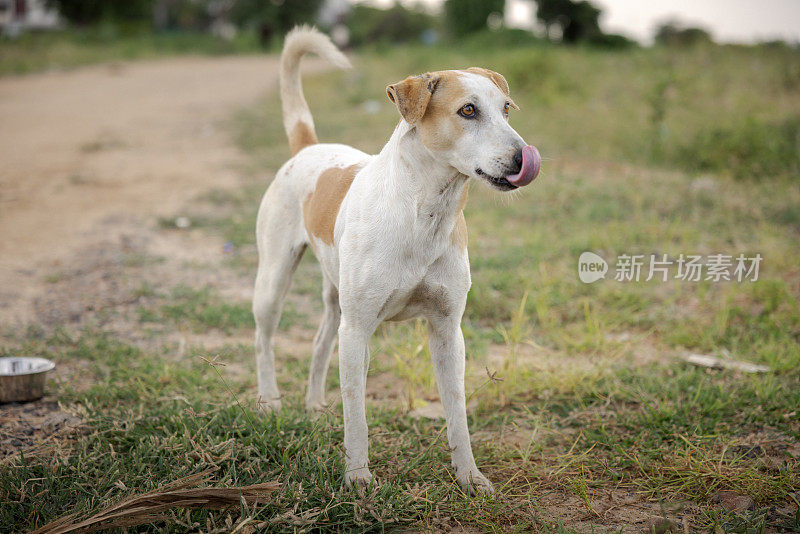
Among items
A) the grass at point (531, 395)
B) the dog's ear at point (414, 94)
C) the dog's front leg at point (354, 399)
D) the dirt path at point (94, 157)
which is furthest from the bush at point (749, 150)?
the dog's front leg at point (354, 399)

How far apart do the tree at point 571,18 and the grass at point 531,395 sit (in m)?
16.1

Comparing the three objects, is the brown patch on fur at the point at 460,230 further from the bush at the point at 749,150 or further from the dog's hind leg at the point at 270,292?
the bush at the point at 749,150

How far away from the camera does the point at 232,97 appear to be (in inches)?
575

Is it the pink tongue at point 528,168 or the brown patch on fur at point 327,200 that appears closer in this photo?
the pink tongue at point 528,168

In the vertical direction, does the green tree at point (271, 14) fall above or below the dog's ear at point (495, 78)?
above

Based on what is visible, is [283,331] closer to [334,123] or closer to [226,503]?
[226,503]

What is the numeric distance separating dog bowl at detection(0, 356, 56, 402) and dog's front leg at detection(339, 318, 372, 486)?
1.77 metres

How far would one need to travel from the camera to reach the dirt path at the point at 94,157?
19.6 feet

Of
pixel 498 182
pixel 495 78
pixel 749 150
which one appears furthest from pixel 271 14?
pixel 498 182

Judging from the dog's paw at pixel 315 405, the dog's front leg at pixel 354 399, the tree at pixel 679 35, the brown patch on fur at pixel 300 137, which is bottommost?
the dog's paw at pixel 315 405

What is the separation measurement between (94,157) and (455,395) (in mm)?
8085

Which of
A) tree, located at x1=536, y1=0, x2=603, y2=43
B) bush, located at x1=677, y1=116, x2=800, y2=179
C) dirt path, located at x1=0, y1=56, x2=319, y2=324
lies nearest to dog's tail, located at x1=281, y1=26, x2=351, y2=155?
dirt path, located at x1=0, y1=56, x2=319, y2=324

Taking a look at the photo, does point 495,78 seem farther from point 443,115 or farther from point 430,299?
point 430,299

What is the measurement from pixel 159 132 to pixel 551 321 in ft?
28.5
